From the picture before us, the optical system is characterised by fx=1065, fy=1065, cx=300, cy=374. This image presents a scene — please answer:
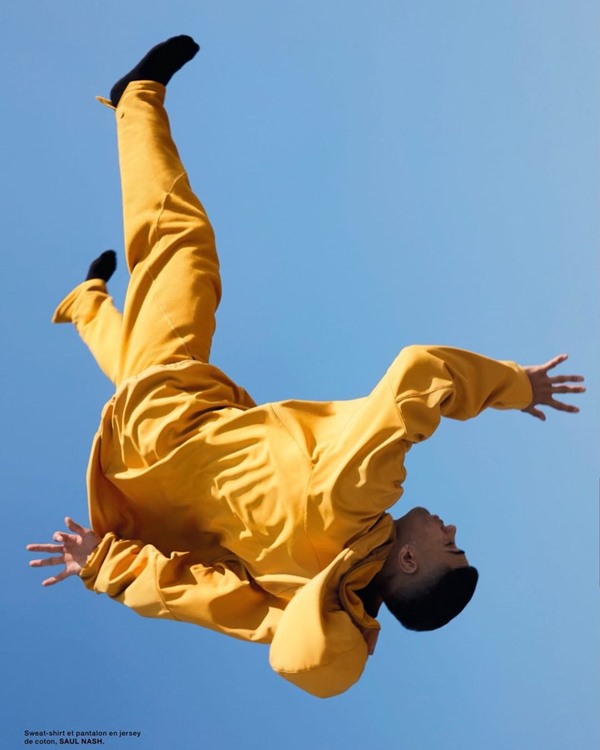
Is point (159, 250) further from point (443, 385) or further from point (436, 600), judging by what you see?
point (436, 600)

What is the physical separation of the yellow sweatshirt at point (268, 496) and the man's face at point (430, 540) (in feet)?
0.15

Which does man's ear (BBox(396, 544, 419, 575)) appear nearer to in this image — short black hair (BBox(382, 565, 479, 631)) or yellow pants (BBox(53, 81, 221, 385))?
short black hair (BBox(382, 565, 479, 631))

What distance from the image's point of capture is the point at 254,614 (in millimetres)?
2127

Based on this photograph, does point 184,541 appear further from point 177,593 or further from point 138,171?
point 138,171

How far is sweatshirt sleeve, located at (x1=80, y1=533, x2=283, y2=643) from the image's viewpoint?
2.09 metres

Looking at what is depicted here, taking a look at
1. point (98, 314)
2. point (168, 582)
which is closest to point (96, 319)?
point (98, 314)

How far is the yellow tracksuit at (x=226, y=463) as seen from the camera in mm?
1954

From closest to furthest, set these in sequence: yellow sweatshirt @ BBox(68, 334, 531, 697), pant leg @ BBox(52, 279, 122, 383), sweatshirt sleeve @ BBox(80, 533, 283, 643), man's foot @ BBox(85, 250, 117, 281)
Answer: yellow sweatshirt @ BBox(68, 334, 531, 697), sweatshirt sleeve @ BBox(80, 533, 283, 643), pant leg @ BBox(52, 279, 122, 383), man's foot @ BBox(85, 250, 117, 281)

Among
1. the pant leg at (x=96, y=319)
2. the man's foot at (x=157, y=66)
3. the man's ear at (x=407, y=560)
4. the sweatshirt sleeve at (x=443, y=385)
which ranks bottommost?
the man's ear at (x=407, y=560)

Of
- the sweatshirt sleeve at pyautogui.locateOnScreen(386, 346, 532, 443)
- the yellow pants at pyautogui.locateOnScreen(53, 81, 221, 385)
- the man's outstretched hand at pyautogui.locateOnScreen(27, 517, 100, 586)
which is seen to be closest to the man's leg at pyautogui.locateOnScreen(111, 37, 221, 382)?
the yellow pants at pyautogui.locateOnScreen(53, 81, 221, 385)

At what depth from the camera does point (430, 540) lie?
204 cm

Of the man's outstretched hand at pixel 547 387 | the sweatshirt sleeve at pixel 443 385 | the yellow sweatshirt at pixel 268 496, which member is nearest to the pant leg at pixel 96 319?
the yellow sweatshirt at pixel 268 496

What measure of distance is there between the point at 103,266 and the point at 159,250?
505 mm

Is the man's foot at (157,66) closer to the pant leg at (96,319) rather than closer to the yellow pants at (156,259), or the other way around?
the yellow pants at (156,259)
